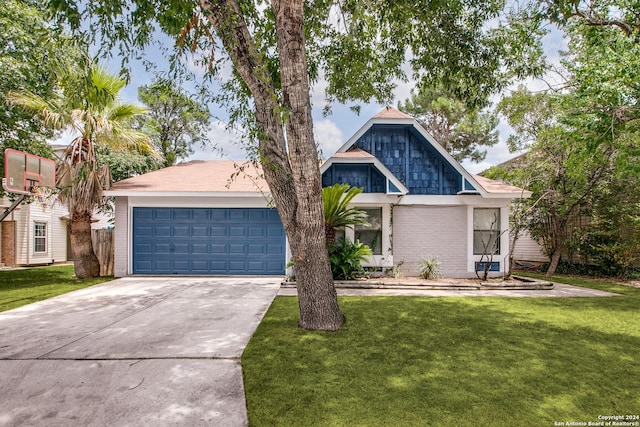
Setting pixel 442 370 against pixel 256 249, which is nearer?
pixel 442 370

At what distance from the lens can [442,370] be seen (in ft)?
12.2

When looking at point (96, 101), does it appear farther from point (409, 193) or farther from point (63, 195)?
point (409, 193)

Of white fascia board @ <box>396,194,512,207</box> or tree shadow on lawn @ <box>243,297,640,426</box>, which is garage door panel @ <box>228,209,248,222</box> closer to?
white fascia board @ <box>396,194,512,207</box>

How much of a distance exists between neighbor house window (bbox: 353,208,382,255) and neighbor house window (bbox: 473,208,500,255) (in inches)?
119

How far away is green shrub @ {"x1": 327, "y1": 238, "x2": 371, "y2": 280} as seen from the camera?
31.6 ft

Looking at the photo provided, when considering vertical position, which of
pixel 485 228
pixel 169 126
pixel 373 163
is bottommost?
pixel 485 228

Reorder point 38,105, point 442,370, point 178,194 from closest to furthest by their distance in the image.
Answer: point 442,370, point 38,105, point 178,194

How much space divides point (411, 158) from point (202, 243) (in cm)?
718

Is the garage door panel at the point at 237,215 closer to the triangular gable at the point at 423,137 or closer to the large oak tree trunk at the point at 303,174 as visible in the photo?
the triangular gable at the point at 423,137

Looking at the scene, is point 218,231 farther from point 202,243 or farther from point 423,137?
point 423,137

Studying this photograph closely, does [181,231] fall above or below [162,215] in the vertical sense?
below

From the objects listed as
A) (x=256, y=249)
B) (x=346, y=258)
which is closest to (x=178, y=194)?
(x=256, y=249)

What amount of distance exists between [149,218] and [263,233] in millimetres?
3666

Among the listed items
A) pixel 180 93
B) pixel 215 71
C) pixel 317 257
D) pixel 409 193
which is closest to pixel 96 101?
pixel 180 93
